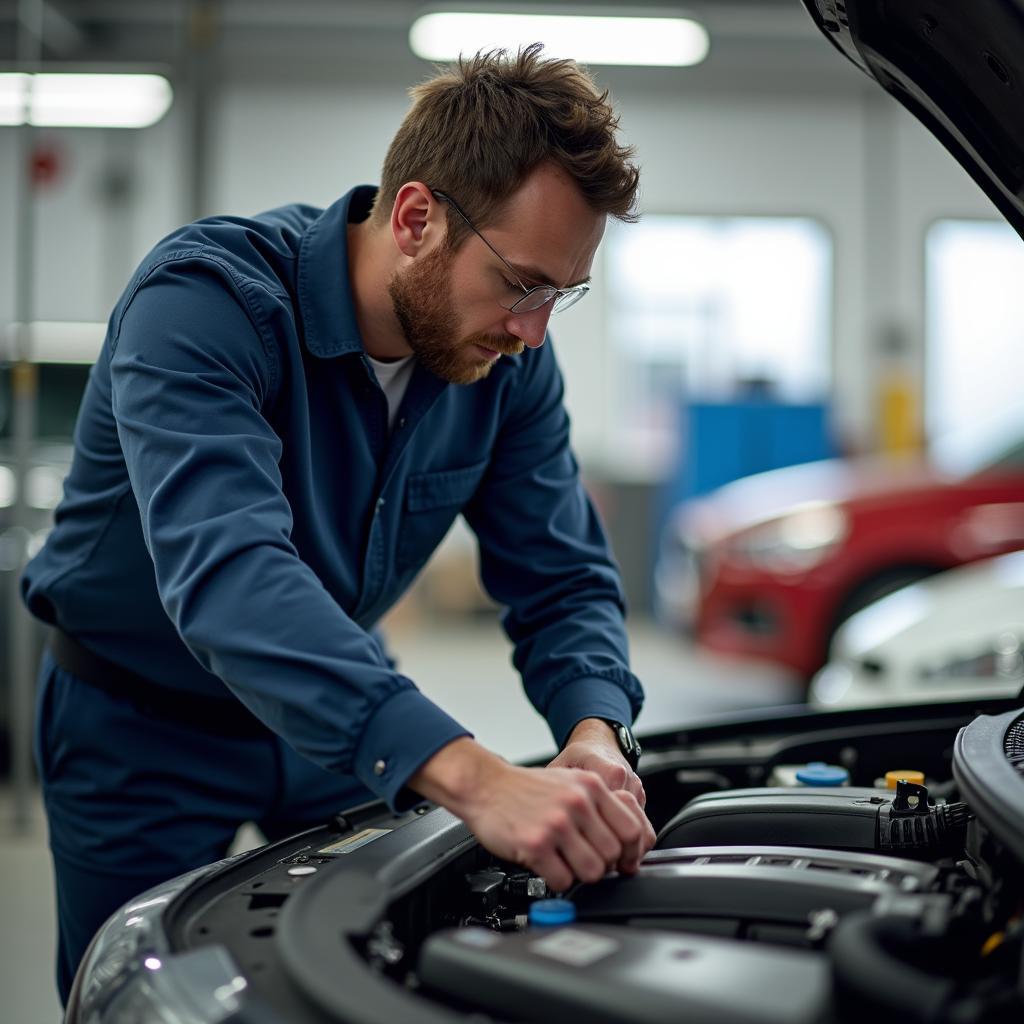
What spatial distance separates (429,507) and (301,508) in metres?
0.21

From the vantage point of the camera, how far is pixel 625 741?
1.40 metres

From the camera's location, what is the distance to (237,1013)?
0.82 metres

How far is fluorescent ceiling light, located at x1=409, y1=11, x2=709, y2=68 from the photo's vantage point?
670cm

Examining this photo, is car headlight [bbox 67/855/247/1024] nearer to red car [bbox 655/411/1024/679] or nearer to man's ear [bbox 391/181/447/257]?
man's ear [bbox 391/181/447/257]

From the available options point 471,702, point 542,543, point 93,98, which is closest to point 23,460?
point 471,702

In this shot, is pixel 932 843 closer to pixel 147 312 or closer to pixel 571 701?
pixel 571 701

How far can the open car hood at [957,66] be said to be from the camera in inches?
48.9

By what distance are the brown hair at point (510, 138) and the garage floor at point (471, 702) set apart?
851mm

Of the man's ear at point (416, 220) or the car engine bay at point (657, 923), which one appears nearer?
the car engine bay at point (657, 923)

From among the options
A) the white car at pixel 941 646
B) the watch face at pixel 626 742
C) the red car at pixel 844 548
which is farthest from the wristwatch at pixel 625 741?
the red car at pixel 844 548

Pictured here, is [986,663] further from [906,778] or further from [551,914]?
[551,914]

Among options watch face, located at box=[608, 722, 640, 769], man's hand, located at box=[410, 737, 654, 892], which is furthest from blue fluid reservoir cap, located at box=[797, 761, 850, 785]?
man's hand, located at box=[410, 737, 654, 892]

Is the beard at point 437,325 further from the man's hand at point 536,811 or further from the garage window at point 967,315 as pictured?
the garage window at point 967,315

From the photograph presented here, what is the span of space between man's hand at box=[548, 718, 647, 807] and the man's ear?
59cm
